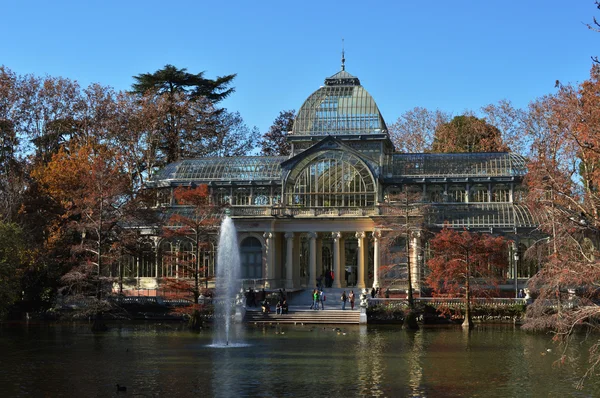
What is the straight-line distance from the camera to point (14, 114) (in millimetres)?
66062

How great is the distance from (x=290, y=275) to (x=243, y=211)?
6.13m

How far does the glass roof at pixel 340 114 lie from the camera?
65.4m

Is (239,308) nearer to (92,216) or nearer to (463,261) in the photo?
(92,216)

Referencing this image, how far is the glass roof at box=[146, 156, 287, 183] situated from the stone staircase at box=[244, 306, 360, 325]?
16.1m

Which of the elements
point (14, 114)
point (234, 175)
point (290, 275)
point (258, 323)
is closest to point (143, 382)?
point (258, 323)

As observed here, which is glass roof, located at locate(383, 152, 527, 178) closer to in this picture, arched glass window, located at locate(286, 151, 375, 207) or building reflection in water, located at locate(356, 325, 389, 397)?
arched glass window, located at locate(286, 151, 375, 207)

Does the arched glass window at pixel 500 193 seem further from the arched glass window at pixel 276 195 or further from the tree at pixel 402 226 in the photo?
the arched glass window at pixel 276 195

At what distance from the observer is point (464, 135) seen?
266 feet

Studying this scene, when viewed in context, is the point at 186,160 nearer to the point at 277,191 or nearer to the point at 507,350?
the point at 277,191

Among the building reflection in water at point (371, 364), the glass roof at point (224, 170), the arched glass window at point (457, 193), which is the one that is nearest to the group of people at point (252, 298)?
the building reflection in water at point (371, 364)

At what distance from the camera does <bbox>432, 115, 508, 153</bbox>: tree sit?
78562 mm

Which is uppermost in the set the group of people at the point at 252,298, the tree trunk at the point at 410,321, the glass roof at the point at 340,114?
the glass roof at the point at 340,114

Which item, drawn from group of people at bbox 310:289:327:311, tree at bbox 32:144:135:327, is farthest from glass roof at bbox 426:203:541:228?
tree at bbox 32:144:135:327

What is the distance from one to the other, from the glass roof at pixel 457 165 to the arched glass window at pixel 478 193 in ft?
3.15
